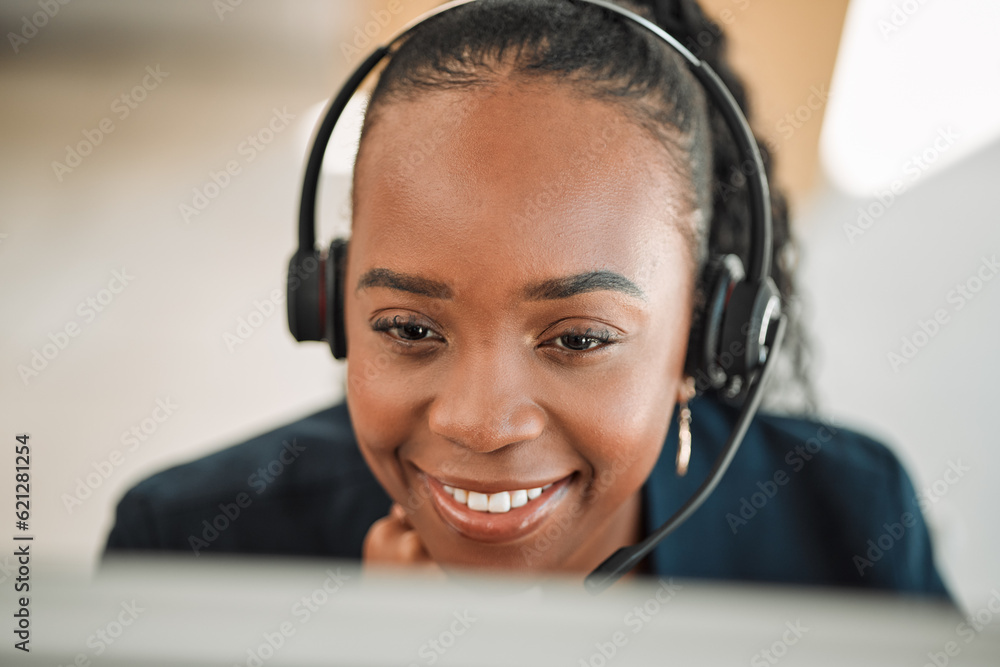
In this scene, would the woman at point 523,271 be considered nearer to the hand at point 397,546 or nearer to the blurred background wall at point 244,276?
the hand at point 397,546

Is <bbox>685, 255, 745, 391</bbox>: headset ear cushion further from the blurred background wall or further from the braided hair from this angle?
the blurred background wall

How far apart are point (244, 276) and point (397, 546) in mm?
1830

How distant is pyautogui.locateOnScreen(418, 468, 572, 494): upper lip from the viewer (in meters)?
0.76

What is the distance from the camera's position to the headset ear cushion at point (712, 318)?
2.66 ft

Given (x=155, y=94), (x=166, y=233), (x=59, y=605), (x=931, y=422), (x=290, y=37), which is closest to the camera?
(x=59, y=605)

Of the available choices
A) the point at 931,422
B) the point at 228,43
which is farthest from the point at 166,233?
the point at 931,422

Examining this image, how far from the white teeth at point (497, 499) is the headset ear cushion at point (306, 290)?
0.25m

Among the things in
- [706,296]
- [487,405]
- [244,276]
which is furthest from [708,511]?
[244,276]

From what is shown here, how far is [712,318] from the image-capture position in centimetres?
81

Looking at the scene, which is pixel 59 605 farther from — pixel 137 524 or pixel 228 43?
pixel 228 43

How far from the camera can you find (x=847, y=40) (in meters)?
2.23

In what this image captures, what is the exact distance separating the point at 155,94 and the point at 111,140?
0.46 meters

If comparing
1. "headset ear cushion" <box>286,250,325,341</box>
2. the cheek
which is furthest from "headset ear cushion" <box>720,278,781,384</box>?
"headset ear cushion" <box>286,250,325,341</box>

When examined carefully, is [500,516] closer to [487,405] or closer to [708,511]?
[487,405]
